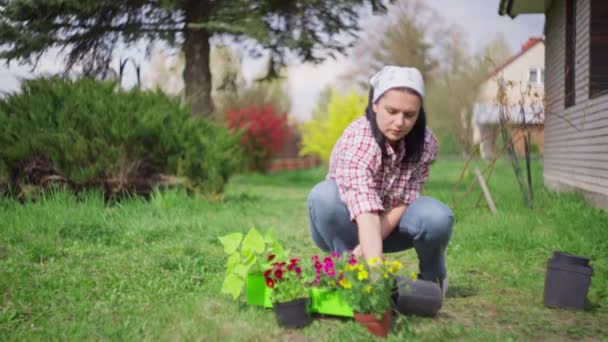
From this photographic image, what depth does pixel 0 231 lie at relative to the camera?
4.57m

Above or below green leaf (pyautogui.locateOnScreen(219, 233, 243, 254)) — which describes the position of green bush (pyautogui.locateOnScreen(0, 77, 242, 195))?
above

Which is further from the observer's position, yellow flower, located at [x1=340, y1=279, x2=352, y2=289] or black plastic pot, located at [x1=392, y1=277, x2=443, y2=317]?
black plastic pot, located at [x1=392, y1=277, x2=443, y2=317]

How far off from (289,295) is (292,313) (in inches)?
3.1

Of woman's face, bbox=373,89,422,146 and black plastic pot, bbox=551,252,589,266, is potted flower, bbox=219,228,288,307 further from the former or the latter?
black plastic pot, bbox=551,252,589,266

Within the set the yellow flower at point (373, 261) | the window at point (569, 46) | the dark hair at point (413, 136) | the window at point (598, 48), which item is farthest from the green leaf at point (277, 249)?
the window at point (569, 46)

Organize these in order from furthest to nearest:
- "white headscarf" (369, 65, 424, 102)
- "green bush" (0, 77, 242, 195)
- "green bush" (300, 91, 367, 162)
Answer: "green bush" (300, 91, 367, 162) < "green bush" (0, 77, 242, 195) < "white headscarf" (369, 65, 424, 102)

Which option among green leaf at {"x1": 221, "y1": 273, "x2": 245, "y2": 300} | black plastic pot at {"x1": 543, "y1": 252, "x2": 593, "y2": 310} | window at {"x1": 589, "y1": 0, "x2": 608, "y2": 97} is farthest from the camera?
window at {"x1": 589, "y1": 0, "x2": 608, "y2": 97}

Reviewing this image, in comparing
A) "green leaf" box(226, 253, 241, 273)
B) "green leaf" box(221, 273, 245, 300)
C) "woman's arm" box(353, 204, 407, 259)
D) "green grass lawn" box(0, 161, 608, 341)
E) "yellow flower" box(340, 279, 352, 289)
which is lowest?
"green grass lawn" box(0, 161, 608, 341)

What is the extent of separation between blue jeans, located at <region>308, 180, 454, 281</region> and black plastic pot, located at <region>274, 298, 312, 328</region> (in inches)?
23.0

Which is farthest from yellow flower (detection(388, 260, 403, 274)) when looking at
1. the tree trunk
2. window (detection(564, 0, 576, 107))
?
Result: the tree trunk

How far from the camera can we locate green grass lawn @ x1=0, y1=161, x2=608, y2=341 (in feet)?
8.21

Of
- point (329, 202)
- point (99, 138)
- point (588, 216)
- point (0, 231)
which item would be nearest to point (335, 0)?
point (99, 138)

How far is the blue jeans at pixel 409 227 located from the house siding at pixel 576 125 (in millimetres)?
3876

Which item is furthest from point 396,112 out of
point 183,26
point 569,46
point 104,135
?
point 183,26
